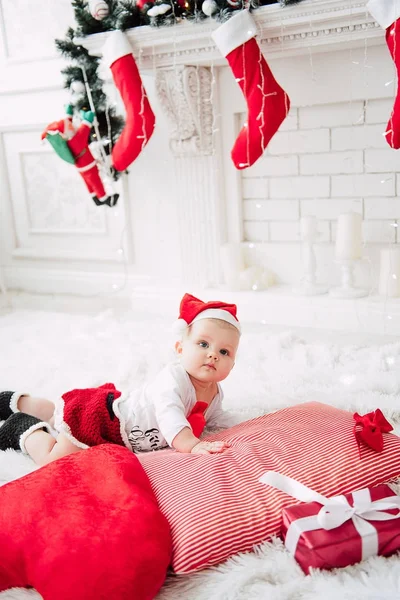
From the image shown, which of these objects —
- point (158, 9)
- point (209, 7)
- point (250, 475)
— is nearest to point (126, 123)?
point (158, 9)

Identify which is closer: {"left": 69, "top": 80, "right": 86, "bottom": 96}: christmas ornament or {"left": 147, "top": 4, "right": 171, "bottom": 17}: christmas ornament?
A: {"left": 147, "top": 4, "right": 171, "bottom": 17}: christmas ornament

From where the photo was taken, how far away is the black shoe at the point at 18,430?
159 cm

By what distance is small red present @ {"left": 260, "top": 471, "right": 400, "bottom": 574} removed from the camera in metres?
1.07

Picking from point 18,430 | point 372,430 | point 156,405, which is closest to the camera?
point 372,430

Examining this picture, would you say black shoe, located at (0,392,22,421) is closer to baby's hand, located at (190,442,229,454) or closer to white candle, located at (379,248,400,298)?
baby's hand, located at (190,442,229,454)

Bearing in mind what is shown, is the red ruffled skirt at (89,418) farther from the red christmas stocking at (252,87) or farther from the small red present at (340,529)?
the red christmas stocking at (252,87)

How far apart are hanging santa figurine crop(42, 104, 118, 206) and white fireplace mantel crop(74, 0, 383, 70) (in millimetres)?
275

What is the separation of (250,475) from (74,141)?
5.93ft

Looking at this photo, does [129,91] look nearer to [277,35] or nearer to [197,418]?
[277,35]

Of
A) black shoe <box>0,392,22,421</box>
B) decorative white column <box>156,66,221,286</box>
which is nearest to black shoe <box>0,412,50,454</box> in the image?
black shoe <box>0,392,22,421</box>

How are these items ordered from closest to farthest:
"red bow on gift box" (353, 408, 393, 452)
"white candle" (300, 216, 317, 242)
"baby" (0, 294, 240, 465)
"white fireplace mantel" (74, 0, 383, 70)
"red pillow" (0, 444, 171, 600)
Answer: "red pillow" (0, 444, 171, 600)
"red bow on gift box" (353, 408, 393, 452)
"baby" (0, 294, 240, 465)
"white fireplace mantel" (74, 0, 383, 70)
"white candle" (300, 216, 317, 242)

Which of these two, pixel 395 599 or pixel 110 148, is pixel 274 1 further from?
pixel 395 599

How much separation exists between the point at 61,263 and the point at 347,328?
1.57m

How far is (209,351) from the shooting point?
4.99ft
